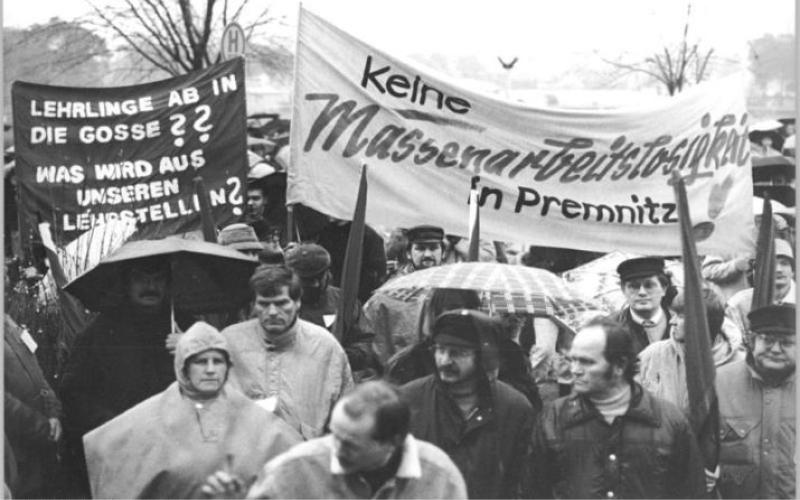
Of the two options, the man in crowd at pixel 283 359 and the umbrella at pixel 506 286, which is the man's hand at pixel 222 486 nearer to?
the man in crowd at pixel 283 359

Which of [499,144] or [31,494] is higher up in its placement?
[499,144]

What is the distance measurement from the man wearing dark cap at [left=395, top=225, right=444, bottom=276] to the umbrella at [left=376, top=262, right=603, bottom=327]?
3.68 feet

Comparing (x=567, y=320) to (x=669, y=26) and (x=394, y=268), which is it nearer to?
(x=394, y=268)

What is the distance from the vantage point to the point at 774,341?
627cm

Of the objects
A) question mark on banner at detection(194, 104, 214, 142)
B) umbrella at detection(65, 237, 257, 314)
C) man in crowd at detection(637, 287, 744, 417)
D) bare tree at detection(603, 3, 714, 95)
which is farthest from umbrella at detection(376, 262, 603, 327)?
bare tree at detection(603, 3, 714, 95)

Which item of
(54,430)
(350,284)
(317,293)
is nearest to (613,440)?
(350,284)

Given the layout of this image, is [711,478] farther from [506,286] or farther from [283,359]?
[283,359]

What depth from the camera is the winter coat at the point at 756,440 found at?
6.33 meters

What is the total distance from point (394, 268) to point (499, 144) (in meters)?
1.73

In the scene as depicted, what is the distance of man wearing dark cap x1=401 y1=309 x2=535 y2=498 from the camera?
5801mm

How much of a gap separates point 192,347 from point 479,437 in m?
1.20

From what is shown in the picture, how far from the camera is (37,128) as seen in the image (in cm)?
776

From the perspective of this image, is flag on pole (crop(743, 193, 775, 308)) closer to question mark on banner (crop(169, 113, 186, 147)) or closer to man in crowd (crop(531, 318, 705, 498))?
man in crowd (crop(531, 318, 705, 498))

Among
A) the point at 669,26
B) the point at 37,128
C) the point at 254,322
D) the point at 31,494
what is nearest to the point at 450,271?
the point at 254,322
